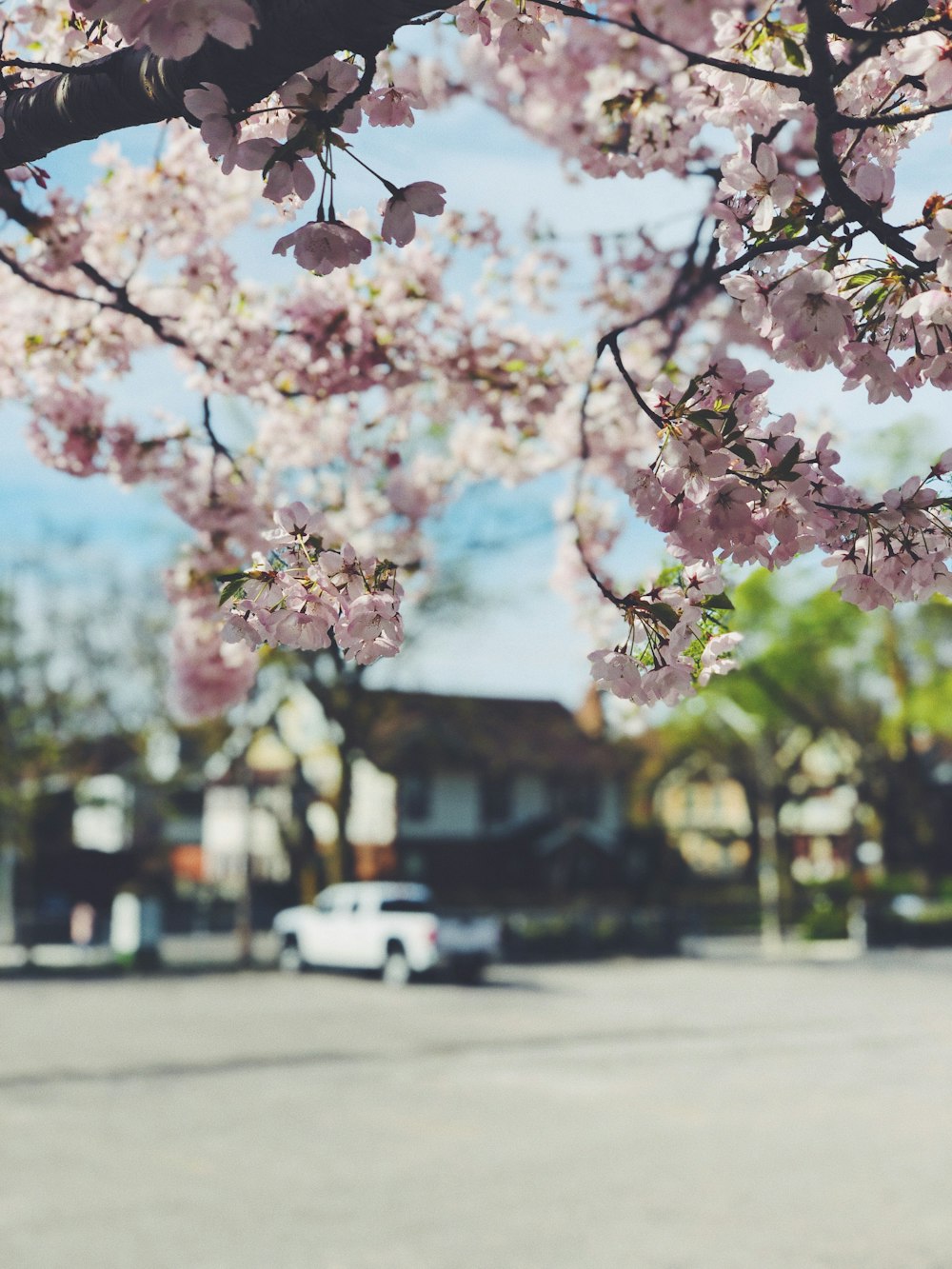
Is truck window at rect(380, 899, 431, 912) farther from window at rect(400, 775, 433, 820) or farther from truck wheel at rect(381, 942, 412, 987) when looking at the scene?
window at rect(400, 775, 433, 820)

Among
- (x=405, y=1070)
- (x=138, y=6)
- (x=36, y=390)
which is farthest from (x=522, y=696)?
(x=138, y=6)

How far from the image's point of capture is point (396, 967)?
2434 centimetres

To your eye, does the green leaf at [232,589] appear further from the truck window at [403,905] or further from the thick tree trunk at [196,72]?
the truck window at [403,905]

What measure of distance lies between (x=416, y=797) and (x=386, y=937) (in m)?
24.4

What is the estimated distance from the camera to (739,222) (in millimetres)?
2566

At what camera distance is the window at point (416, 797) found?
4875cm

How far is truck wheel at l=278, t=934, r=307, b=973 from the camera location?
87.7ft

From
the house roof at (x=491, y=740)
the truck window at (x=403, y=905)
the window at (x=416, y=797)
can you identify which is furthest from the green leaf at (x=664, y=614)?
the window at (x=416, y=797)

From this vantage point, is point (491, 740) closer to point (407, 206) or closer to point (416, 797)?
point (416, 797)

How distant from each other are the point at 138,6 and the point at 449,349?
4.35 m

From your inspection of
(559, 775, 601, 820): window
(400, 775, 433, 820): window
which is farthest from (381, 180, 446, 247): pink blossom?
(559, 775, 601, 820): window

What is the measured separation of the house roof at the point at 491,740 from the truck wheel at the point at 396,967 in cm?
1402

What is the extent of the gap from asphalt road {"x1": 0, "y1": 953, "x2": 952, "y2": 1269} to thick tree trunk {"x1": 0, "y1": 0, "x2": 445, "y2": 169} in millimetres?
5548

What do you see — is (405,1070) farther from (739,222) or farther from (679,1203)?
(739,222)
